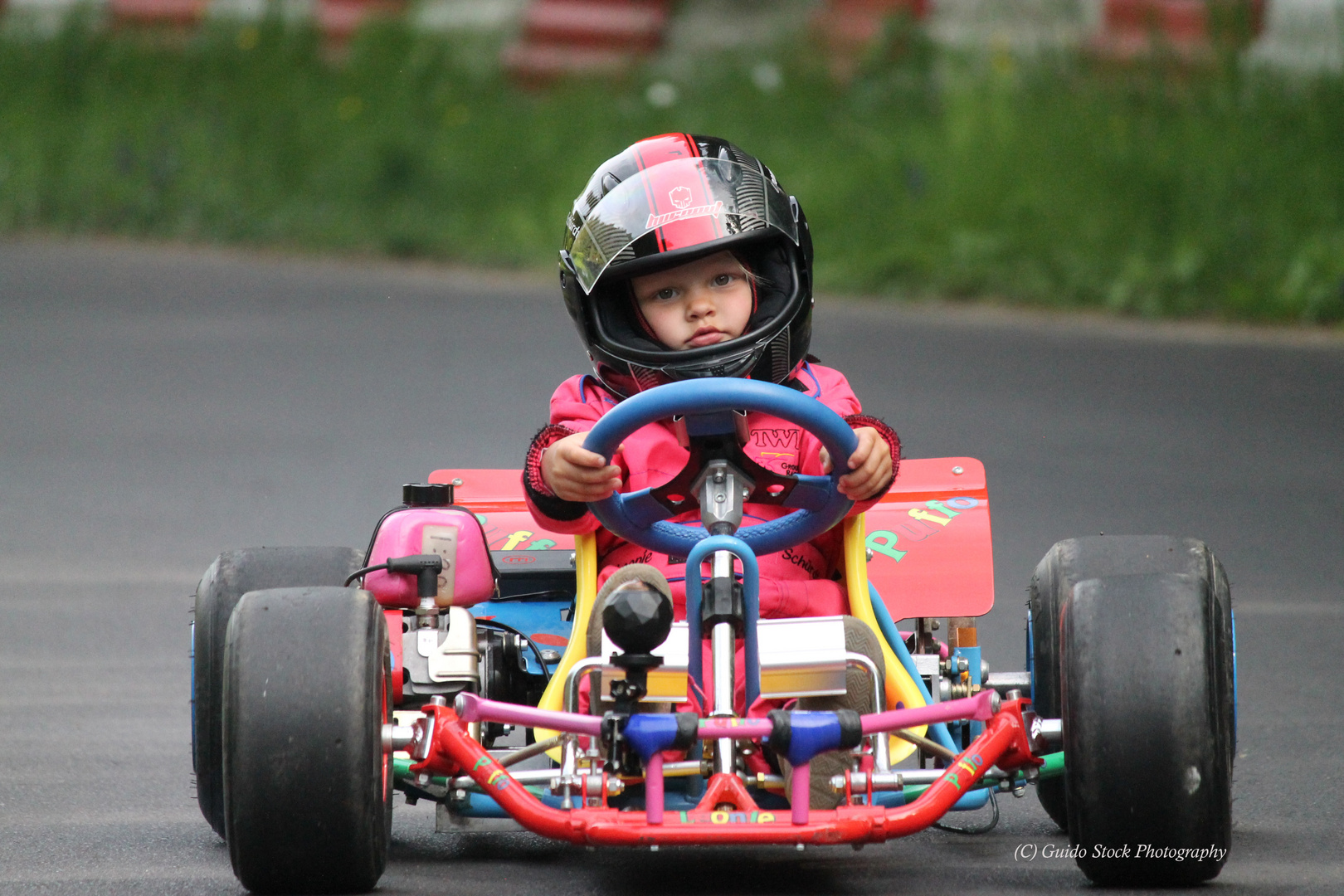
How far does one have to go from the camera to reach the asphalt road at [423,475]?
3.93 metres

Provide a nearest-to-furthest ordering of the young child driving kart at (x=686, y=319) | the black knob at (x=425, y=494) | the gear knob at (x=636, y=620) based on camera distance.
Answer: the gear knob at (x=636, y=620) < the young child driving kart at (x=686, y=319) < the black knob at (x=425, y=494)

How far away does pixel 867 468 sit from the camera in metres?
3.64

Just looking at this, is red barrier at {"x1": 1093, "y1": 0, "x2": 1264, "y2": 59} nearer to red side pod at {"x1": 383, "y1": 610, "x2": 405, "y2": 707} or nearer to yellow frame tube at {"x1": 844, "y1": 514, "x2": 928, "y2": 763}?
yellow frame tube at {"x1": 844, "y1": 514, "x2": 928, "y2": 763}

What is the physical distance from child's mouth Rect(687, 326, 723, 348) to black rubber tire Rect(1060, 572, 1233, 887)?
0.92 m

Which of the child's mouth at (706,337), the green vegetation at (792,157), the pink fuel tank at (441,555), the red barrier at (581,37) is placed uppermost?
the red barrier at (581,37)

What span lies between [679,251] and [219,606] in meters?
1.08

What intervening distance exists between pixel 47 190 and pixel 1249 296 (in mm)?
7521

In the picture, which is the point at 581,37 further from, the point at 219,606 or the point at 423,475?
the point at 219,606

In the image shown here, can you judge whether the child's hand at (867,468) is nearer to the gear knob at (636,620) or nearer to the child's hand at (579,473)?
the child's hand at (579,473)

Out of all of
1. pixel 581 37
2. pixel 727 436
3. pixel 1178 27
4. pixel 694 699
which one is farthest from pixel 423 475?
pixel 581 37

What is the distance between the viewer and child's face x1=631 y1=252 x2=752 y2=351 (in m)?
4.00

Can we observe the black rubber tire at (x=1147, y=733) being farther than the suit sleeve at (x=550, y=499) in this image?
No

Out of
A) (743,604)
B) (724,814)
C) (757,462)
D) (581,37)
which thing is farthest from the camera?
(581,37)

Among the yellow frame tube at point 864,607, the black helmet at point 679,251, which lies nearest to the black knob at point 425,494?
the black helmet at point 679,251
